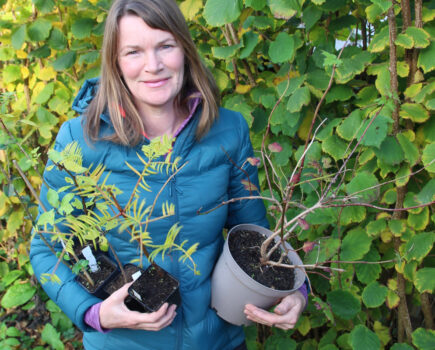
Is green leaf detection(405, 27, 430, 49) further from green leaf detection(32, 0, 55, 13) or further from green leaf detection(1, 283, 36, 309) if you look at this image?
green leaf detection(1, 283, 36, 309)

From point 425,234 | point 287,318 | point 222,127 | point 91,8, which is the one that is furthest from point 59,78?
point 425,234

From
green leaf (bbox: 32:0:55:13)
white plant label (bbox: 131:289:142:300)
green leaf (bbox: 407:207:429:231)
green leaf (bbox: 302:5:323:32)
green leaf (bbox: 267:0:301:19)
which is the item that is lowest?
green leaf (bbox: 407:207:429:231)

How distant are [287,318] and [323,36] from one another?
101 centimetres

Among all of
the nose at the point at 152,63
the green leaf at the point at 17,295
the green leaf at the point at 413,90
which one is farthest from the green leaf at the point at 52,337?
the green leaf at the point at 413,90

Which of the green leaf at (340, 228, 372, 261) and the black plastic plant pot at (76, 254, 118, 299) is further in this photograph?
the green leaf at (340, 228, 372, 261)

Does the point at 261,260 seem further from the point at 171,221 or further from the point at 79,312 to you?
the point at 79,312

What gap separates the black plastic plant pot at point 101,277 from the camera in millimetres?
1095

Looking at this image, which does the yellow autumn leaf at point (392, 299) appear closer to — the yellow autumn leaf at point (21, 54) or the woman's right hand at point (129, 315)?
the woman's right hand at point (129, 315)

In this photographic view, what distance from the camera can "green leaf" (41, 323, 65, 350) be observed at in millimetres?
2125

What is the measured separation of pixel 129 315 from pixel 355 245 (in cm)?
82

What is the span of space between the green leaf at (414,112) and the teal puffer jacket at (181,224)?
0.53 metres

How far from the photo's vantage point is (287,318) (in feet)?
3.53

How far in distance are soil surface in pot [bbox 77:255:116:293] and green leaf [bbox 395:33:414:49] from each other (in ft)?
3.56

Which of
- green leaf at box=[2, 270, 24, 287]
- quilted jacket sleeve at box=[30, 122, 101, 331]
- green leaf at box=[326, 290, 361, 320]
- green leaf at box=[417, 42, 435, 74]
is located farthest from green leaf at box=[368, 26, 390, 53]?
green leaf at box=[2, 270, 24, 287]
